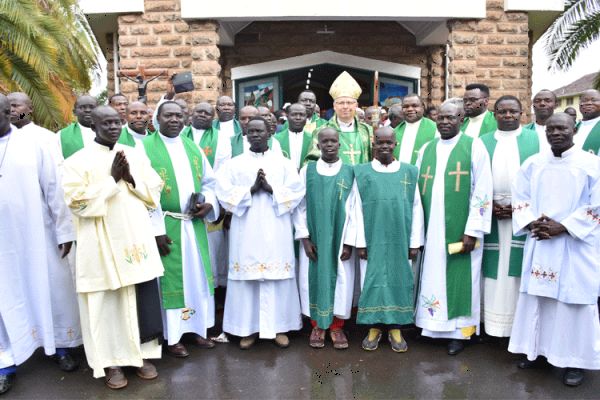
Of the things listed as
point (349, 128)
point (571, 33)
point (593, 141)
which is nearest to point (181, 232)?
point (349, 128)

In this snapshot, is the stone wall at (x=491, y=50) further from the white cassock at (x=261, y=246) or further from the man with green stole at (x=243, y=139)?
the white cassock at (x=261, y=246)

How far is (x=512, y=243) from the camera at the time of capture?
16.0 feet

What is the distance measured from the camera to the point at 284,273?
500 cm

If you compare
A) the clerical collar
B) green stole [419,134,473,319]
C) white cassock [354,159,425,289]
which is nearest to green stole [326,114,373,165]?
white cassock [354,159,425,289]

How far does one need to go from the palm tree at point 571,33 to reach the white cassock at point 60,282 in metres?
12.9

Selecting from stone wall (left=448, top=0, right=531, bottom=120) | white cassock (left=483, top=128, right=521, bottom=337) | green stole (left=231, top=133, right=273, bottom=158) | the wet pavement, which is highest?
stone wall (left=448, top=0, right=531, bottom=120)

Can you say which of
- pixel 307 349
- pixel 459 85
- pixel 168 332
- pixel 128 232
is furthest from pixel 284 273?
pixel 459 85

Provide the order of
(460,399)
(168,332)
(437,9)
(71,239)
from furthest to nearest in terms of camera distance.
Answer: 1. (437,9)
2. (168,332)
3. (71,239)
4. (460,399)

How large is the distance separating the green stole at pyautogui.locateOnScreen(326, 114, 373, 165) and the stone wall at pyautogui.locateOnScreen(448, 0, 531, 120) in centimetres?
321

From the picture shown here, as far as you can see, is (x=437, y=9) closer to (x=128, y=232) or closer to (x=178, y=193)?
(x=178, y=193)

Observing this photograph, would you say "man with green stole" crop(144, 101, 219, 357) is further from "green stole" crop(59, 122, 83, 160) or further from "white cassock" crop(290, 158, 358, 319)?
"green stole" crop(59, 122, 83, 160)

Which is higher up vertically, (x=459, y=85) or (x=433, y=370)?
(x=459, y=85)

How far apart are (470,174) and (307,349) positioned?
2.06m

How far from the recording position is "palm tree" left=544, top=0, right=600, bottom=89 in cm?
1381
